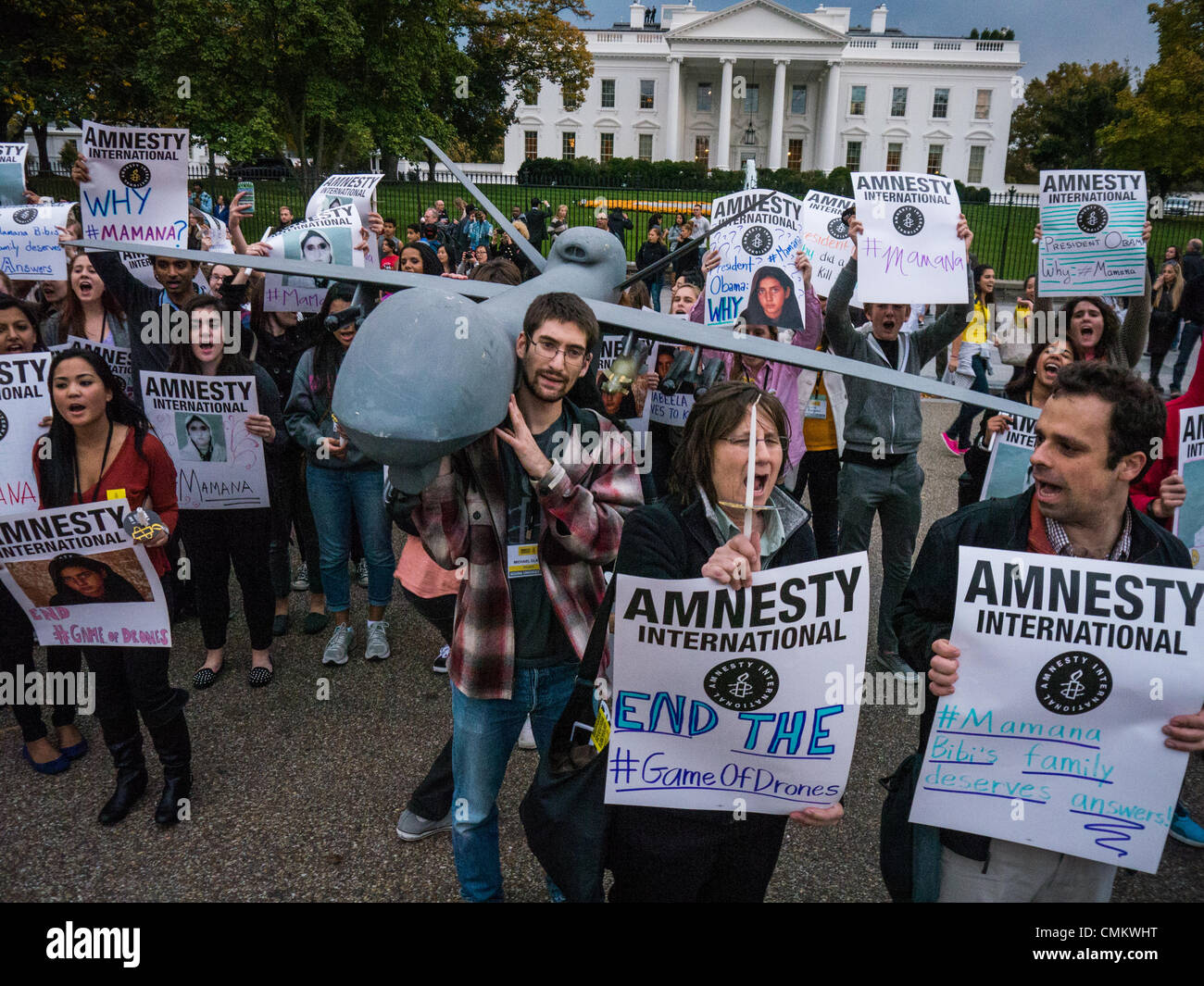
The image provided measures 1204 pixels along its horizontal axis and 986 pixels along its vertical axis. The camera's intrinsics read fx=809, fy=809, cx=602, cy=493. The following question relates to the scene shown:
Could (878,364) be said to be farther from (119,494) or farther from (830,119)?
(830,119)

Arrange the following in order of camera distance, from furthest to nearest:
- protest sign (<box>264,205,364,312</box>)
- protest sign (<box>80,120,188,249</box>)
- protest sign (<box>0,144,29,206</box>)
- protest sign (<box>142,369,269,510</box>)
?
1. protest sign (<box>0,144,29,206</box>)
2. protest sign (<box>264,205,364,312</box>)
3. protest sign (<box>80,120,188,249</box>)
4. protest sign (<box>142,369,269,510</box>)

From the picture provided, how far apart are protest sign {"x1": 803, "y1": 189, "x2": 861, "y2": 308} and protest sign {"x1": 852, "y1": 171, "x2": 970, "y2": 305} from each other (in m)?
1.67

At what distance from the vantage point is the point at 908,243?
4.59m

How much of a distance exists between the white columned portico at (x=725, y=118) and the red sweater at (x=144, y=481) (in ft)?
219

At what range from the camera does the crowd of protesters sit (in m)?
2.17

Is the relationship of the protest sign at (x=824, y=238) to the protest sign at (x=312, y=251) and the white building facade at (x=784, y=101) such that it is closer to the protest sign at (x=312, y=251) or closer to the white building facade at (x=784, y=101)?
the protest sign at (x=312, y=251)

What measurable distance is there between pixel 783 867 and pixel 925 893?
46.4 inches

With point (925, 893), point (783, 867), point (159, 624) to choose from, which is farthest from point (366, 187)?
point (925, 893)

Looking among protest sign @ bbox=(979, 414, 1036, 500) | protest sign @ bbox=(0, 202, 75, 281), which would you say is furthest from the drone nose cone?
protest sign @ bbox=(0, 202, 75, 281)

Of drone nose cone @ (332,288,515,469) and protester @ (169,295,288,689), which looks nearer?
drone nose cone @ (332,288,515,469)

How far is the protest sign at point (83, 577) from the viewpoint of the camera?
10.5 feet

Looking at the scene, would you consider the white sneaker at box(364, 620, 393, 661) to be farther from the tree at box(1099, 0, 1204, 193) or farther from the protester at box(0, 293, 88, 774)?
the tree at box(1099, 0, 1204, 193)

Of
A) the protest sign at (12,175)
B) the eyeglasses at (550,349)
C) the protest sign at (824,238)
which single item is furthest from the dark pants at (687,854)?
the protest sign at (12,175)
